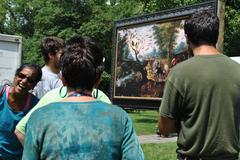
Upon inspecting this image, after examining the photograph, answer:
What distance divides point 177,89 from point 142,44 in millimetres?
5878

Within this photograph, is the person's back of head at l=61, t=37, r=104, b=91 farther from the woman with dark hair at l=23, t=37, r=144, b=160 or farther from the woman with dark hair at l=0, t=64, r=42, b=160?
the woman with dark hair at l=0, t=64, r=42, b=160

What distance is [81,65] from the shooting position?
Answer: 2559 millimetres

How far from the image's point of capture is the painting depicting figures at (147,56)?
852 centimetres

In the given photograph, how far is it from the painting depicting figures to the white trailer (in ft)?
6.98

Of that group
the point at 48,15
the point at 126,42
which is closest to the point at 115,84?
the point at 126,42

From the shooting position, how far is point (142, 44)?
30.9ft

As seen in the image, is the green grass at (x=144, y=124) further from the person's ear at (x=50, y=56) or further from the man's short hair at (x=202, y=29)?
the man's short hair at (x=202, y=29)

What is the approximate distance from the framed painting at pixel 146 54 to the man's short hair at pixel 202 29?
3956mm

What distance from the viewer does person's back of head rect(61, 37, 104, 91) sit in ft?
8.41

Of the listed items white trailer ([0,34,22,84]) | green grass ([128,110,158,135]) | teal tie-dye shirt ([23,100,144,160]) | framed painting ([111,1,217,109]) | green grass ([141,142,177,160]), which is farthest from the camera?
green grass ([128,110,158,135])

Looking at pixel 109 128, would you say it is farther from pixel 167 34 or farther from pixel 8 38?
pixel 8 38

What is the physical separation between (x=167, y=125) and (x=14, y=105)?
1344mm

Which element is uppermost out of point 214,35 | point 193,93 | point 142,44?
point 142,44

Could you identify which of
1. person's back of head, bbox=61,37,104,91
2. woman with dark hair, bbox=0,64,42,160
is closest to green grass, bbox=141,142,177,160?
woman with dark hair, bbox=0,64,42,160
